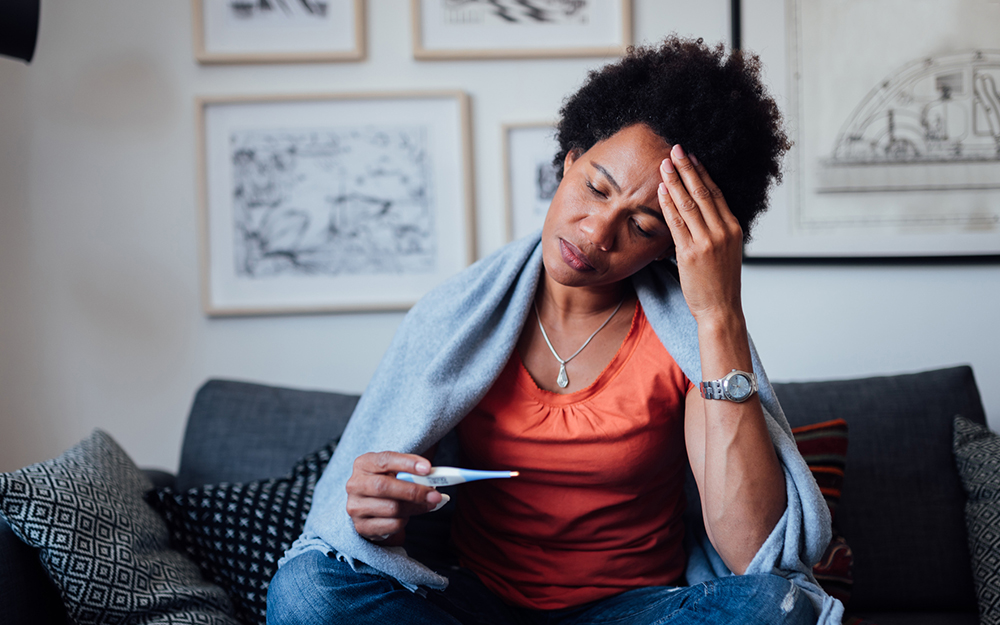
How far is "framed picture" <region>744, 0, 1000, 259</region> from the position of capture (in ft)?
5.88

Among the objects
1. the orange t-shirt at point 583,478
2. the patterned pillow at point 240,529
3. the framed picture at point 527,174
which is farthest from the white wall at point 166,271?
the orange t-shirt at point 583,478

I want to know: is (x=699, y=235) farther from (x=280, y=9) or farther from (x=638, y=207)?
(x=280, y=9)

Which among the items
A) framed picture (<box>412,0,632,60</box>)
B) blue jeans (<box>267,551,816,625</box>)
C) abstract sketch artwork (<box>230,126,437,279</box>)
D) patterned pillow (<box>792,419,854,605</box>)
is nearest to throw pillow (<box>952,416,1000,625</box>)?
patterned pillow (<box>792,419,854,605</box>)

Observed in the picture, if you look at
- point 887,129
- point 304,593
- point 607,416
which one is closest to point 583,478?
point 607,416

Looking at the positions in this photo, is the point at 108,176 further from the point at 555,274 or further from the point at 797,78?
the point at 797,78

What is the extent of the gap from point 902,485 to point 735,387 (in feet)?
2.57

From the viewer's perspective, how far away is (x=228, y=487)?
1376 millimetres

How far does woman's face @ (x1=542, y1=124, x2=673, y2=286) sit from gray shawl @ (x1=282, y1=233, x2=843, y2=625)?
0.48ft

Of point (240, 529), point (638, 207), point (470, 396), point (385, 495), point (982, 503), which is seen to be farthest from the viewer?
point (982, 503)

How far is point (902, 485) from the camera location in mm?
1516

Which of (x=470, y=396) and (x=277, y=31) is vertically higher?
(x=277, y=31)

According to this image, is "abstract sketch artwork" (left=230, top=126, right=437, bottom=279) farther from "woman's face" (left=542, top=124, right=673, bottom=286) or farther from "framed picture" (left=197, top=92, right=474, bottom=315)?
"woman's face" (left=542, top=124, right=673, bottom=286)

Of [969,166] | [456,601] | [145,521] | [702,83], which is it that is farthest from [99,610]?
[969,166]

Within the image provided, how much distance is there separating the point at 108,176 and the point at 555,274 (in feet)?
4.53
